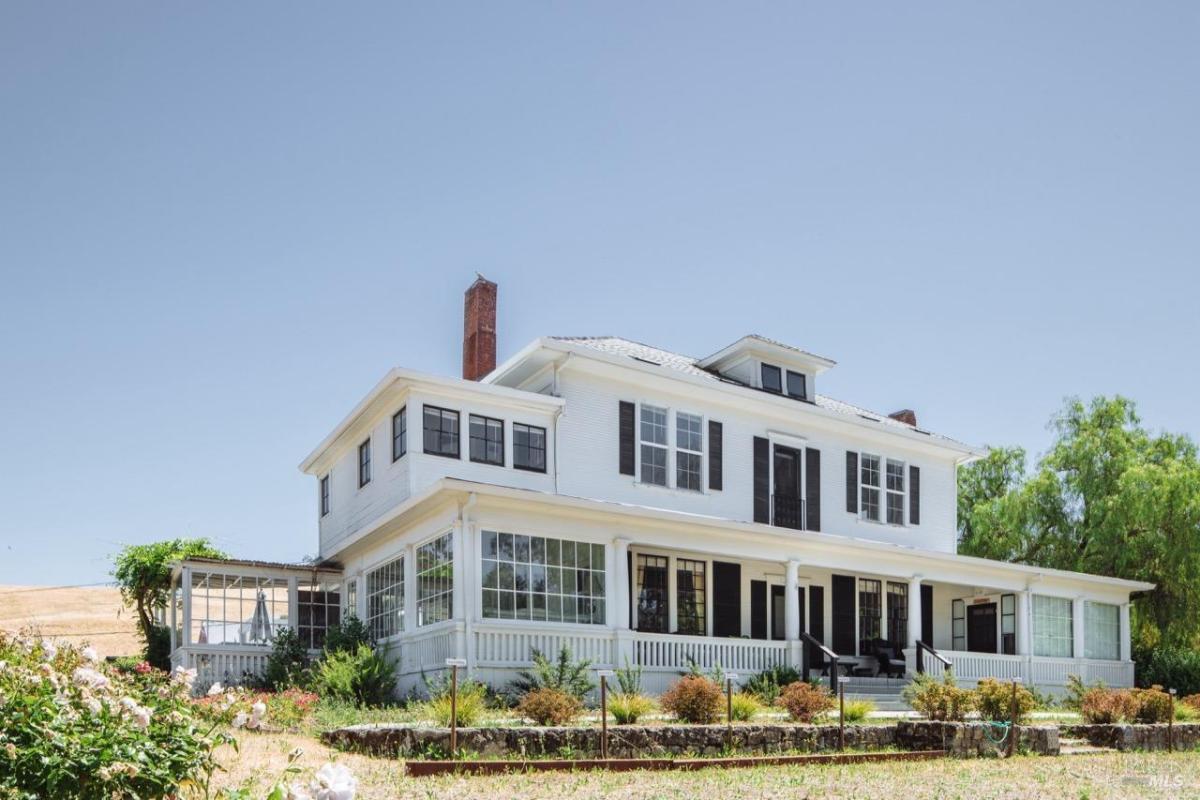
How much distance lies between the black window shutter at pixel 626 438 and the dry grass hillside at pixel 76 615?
71.3 ft

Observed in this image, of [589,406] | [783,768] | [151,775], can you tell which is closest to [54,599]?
[589,406]

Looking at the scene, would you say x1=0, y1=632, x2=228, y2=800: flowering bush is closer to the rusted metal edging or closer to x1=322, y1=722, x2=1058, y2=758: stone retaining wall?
the rusted metal edging

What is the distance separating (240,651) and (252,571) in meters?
1.69

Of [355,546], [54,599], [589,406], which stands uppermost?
[589,406]

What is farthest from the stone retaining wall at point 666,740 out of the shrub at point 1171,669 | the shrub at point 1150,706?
the shrub at point 1171,669

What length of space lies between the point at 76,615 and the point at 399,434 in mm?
33045

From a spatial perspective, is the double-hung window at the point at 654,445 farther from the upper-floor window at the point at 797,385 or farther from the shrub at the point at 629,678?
the shrub at the point at 629,678

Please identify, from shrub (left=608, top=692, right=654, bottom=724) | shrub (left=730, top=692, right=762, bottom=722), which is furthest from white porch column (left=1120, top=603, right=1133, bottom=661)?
shrub (left=608, top=692, right=654, bottom=724)

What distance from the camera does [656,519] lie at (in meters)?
20.9

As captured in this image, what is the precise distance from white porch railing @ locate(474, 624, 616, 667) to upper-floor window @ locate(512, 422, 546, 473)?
12.3ft

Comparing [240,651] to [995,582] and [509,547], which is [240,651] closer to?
[509,547]

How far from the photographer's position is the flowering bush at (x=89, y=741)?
6.53 m

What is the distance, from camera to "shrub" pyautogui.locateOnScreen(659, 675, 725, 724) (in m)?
15.6

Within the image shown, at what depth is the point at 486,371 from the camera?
25.6 metres
